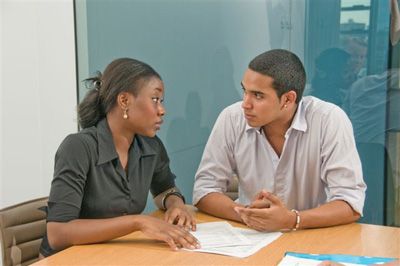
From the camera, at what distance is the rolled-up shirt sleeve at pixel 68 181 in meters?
1.76

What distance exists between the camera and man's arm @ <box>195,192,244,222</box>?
2.02 m

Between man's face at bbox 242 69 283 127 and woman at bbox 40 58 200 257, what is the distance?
39 cm

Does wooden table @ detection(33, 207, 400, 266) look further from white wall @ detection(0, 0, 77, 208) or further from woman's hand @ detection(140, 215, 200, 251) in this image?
white wall @ detection(0, 0, 77, 208)

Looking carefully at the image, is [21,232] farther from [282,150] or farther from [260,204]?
[282,150]

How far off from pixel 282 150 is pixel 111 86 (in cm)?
81

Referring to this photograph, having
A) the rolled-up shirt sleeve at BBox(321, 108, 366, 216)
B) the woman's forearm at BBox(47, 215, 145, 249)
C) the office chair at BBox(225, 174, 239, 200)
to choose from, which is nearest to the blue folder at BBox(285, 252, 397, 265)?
the rolled-up shirt sleeve at BBox(321, 108, 366, 216)

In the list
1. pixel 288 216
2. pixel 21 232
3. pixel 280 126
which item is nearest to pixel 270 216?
pixel 288 216

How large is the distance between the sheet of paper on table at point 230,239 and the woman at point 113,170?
0.06 metres

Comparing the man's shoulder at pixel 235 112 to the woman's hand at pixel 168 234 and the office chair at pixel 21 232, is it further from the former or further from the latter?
the office chair at pixel 21 232

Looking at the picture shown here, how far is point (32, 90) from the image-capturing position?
142 inches

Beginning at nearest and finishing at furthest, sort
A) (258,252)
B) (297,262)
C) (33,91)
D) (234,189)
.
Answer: (297,262), (258,252), (234,189), (33,91)

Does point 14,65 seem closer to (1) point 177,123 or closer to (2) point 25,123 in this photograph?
(2) point 25,123

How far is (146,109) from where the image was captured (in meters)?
2.04

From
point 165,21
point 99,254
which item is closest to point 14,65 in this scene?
point 165,21
